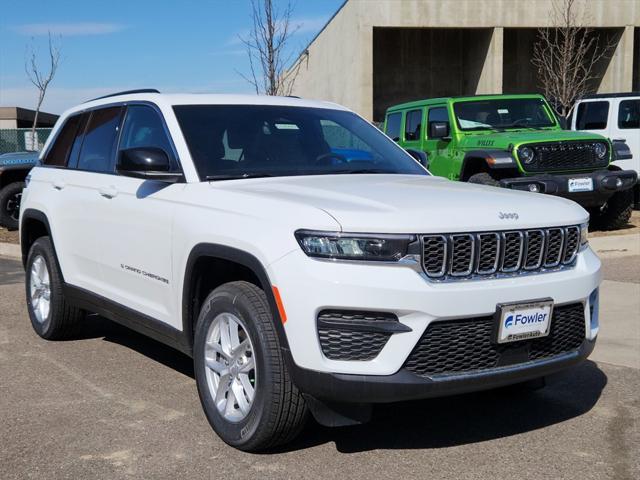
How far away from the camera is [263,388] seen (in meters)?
3.79

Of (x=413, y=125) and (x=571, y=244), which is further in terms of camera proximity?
(x=413, y=125)

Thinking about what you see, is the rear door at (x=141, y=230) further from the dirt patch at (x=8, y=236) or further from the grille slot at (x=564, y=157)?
the dirt patch at (x=8, y=236)

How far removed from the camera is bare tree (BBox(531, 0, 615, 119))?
26969 mm

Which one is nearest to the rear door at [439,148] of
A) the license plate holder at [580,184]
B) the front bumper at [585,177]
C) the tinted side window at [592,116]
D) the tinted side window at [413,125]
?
the tinted side window at [413,125]

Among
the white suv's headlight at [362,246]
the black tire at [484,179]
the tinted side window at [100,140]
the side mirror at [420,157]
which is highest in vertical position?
the tinted side window at [100,140]

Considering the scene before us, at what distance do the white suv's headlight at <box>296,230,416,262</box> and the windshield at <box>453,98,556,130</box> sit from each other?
29.6 feet

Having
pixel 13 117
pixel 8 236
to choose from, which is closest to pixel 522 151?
pixel 8 236

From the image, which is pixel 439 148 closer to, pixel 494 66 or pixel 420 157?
pixel 420 157

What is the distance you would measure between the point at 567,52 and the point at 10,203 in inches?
684

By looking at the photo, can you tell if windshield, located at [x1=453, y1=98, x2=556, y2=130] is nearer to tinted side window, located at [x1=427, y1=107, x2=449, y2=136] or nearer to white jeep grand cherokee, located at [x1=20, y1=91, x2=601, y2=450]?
tinted side window, located at [x1=427, y1=107, x2=449, y2=136]

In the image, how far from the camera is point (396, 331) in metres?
3.55

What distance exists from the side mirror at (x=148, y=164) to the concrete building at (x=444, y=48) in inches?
1073

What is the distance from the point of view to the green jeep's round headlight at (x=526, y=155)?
36.7 feet

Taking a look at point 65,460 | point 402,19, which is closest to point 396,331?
point 65,460
